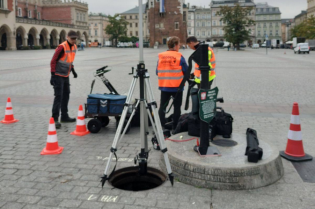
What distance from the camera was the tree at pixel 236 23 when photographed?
65.6 meters

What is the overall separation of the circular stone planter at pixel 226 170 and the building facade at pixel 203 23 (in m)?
125

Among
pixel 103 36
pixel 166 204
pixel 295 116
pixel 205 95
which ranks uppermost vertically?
pixel 103 36

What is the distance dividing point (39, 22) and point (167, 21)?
3377 cm

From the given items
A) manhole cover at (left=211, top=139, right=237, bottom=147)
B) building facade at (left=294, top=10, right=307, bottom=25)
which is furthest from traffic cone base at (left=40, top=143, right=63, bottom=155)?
building facade at (left=294, top=10, right=307, bottom=25)

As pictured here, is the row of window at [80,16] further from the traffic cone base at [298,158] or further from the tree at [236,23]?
the traffic cone base at [298,158]

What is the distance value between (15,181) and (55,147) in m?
1.31

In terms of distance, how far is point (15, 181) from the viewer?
4395 mm

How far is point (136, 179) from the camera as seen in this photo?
4688 millimetres

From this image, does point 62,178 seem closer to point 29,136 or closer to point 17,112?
point 29,136

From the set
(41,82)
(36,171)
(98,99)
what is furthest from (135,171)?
(41,82)

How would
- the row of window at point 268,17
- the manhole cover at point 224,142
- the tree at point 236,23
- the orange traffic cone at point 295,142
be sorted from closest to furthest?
the manhole cover at point 224,142 < the orange traffic cone at point 295,142 < the tree at point 236,23 < the row of window at point 268,17

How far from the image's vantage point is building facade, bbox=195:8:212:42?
127 meters

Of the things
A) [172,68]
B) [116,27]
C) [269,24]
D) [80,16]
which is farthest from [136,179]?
[269,24]

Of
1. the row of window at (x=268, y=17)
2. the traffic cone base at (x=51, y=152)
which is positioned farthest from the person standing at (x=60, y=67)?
the row of window at (x=268, y=17)
